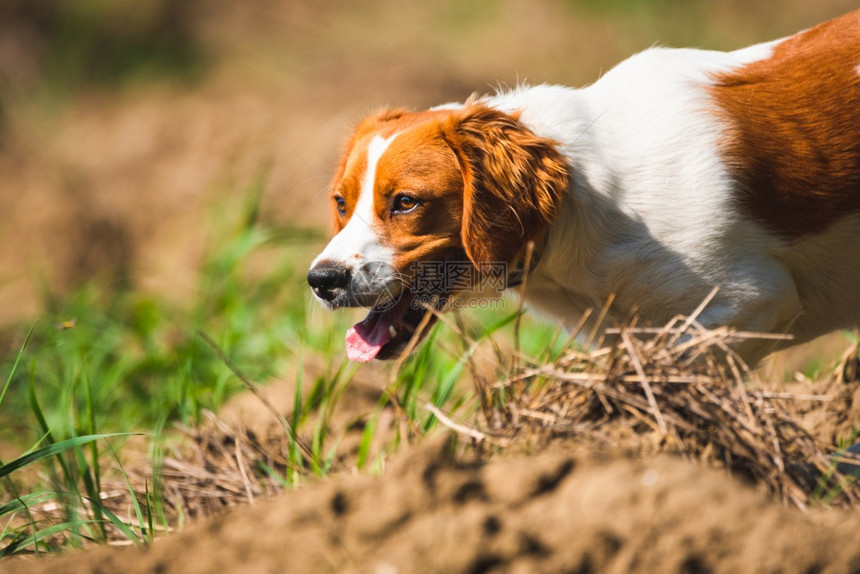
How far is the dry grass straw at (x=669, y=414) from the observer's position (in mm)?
2377

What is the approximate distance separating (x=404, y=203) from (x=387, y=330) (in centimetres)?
47

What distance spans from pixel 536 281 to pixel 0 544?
202cm

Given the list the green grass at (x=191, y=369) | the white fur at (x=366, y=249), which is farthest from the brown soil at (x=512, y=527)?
the white fur at (x=366, y=249)

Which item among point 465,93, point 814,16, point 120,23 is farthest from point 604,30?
point 120,23

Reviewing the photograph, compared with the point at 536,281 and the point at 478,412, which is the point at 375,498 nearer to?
the point at 478,412

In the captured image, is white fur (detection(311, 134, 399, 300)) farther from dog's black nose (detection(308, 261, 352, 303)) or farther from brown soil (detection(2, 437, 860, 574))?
brown soil (detection(2, 437, 860, 574))

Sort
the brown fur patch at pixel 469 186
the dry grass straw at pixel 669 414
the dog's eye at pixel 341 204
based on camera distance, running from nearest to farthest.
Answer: the dry grass straw at pixel 669 414
the brown fur patch at pixel 469 186
the dog's eye at pixel 341 204

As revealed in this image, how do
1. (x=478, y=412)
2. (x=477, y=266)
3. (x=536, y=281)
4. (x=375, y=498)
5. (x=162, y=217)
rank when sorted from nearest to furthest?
1. (x=375, y=498)
2. (x=478, y=412)
3. (x=477, y=266)
4. (x=536, y=281)
5. (x=162, y=217)

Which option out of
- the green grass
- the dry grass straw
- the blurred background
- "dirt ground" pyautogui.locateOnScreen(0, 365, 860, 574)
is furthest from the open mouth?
the blurred background

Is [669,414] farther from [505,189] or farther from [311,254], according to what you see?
[311,254]

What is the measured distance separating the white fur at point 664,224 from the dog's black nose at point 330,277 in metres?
0.71

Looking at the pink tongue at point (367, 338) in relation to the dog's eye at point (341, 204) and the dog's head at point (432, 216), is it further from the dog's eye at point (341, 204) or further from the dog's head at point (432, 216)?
the dog's eye at point (341, 204)

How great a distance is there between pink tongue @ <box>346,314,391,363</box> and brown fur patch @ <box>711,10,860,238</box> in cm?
134

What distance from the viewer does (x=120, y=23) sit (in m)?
10.7
